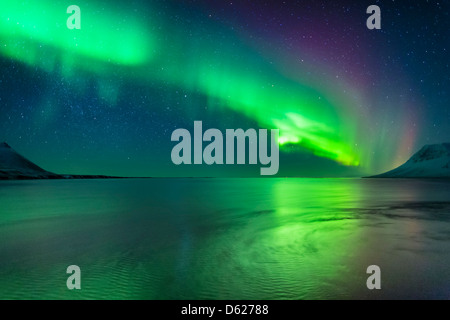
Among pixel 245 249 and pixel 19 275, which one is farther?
pixel 245 249

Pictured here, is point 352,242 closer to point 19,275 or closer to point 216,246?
point 216,246

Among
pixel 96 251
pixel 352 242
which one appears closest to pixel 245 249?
pixel 352 242

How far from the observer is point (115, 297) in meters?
6.85

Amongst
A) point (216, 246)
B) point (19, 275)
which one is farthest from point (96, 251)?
point (216, 246)

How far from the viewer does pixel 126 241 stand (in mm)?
13289

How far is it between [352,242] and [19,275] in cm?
1111
